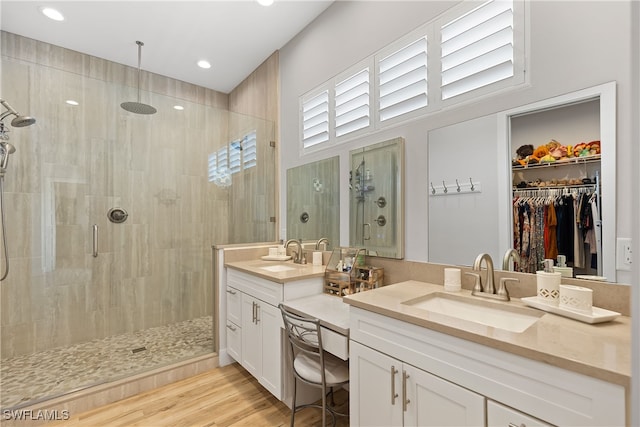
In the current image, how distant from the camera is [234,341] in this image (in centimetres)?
241

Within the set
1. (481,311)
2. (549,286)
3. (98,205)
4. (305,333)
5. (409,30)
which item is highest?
(409,30)

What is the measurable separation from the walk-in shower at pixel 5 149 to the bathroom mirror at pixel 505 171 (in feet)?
10.3

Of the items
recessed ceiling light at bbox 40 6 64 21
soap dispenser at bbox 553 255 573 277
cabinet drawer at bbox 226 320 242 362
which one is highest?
recessed ceiling light at bbox 40 6 64 21

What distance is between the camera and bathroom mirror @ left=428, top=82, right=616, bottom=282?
44.5 inches

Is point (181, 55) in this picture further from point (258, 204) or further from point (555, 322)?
point (555, 322)

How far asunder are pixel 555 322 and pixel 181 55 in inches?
152

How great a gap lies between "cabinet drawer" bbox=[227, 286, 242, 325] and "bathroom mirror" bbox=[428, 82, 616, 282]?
1.55 metres

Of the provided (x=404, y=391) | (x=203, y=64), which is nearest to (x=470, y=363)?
(x=404, y=391)

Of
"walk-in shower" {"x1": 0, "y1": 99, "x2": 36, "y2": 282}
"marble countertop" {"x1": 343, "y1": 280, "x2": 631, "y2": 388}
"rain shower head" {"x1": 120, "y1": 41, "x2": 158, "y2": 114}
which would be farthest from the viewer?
"rain shower head" {"x1": 120, "y1": 41, "x2": 158, "y2": 114}

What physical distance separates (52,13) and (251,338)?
3288 millimetres

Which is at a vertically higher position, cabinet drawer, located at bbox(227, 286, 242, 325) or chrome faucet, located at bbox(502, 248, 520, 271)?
chrome faucet, located at bbox(502, 248, 520, 271)

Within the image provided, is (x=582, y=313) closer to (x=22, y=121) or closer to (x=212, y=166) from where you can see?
(x=212, y=166)

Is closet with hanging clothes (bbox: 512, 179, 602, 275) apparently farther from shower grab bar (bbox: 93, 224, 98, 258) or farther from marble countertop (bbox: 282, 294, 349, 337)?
shower grab bar (bbox: 93, 224, 98, 258)

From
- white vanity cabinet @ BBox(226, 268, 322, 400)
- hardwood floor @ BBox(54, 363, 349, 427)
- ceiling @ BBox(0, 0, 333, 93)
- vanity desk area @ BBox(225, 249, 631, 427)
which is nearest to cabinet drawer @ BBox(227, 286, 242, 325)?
white vanity cabinet @ BBox(226, 268, 322, 400)
